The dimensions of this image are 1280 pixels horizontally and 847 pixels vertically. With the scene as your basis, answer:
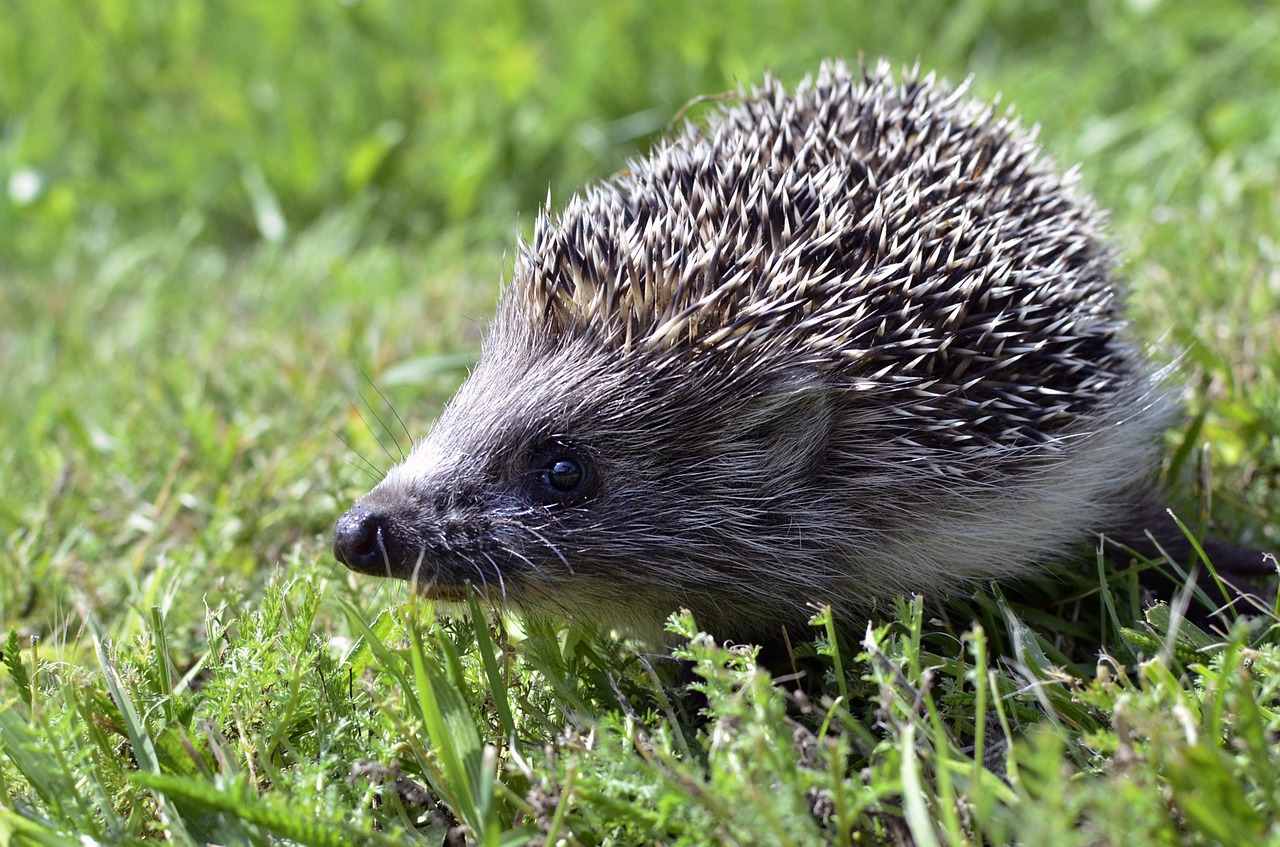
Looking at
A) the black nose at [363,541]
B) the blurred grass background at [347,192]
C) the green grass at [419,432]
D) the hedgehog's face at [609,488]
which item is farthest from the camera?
the blurred grass background at [347,192]

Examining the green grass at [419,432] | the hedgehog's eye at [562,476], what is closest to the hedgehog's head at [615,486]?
the hedgehog's eye at [562,476]

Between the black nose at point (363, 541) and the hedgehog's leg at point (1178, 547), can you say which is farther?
the hedgehog's leg at point (1178, 547)

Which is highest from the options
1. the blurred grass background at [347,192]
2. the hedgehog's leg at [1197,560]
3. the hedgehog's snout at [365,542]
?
the blurred grass background at [347,192]

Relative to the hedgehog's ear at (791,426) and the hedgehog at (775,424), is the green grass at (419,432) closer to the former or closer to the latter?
the hedgehog at (775,424)

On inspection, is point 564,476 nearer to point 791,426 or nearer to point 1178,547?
point 791,426

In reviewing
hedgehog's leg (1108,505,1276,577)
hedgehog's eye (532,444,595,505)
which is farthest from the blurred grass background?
hedgehog's eye (532,444,595,505)

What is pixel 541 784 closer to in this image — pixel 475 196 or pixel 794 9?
pixel 475 196

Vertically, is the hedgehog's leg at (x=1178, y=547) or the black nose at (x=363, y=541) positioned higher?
the black nose at (x=363, y=541)

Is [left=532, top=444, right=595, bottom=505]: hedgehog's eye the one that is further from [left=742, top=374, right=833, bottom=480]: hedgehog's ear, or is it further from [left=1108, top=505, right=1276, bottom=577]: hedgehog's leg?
[left=1108, top=505, right=1276, bottom=577]: hedgehog's leg
